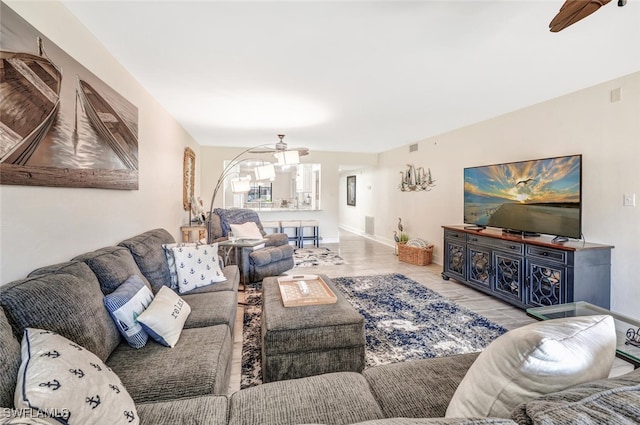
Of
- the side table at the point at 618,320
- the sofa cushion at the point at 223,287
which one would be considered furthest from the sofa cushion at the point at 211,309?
the side table at the point at 618,320

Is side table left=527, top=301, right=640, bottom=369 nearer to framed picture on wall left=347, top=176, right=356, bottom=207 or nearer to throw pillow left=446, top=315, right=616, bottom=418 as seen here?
throw pillow left=446, top=315, right=616, bottom=418

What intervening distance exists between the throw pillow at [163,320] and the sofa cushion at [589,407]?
1.60m

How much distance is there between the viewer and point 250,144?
6176 mm

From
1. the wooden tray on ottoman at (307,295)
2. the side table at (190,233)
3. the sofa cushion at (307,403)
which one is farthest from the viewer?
the side table at (190,233)

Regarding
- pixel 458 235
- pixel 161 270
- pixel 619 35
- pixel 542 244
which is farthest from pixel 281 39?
pixel 458 235

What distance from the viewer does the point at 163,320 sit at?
62.2 inches

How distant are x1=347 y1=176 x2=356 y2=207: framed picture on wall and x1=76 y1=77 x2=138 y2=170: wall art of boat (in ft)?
25.6

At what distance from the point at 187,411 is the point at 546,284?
11.1ft

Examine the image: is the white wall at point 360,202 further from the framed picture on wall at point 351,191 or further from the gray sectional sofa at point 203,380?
the gray sectional sofa at point 203,380

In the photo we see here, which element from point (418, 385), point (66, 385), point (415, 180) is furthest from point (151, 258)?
point (415, 180)

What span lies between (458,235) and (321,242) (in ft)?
12.6

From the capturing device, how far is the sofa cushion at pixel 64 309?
3.60ft

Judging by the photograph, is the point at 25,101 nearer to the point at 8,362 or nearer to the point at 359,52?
the point at 8,362

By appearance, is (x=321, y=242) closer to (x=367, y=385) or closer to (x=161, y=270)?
(x=161, y=270)
